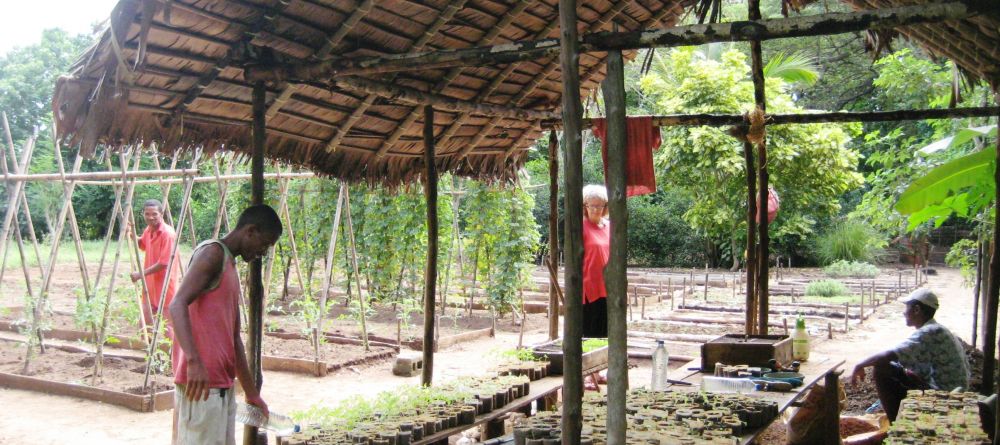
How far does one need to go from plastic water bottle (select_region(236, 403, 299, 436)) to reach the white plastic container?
2504 millimetres

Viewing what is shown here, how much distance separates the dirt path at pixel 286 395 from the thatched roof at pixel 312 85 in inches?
73.5

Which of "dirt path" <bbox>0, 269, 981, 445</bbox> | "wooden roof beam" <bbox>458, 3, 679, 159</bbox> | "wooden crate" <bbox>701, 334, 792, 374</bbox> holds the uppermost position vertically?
"wooden roof beam" <bbox>458, 3, 679, 159</bbox>

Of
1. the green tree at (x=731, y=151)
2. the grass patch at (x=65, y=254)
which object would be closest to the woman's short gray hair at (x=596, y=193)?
the green tree at (x=731, y=151)

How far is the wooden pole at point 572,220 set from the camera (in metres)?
3.33

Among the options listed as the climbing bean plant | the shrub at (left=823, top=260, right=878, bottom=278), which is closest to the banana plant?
the climbing bean plant

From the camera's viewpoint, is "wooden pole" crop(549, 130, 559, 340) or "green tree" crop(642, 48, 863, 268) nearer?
"wooden pole" crop(549, 130, 559, 340)

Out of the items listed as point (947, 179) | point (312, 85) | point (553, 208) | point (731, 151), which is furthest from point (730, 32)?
point (731, 151)

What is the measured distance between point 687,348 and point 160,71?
7.88 m

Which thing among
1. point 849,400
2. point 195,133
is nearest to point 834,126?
point 849,400

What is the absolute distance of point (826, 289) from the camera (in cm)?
1630

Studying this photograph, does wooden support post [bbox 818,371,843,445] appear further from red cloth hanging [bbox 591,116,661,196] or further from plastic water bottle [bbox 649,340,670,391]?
red cloth hanging [bbox 591,116,661,196]

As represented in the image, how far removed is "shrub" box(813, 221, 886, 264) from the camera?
21.9 meters

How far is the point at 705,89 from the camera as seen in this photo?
15984 mm

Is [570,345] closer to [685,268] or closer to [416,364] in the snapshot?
[416,364]
